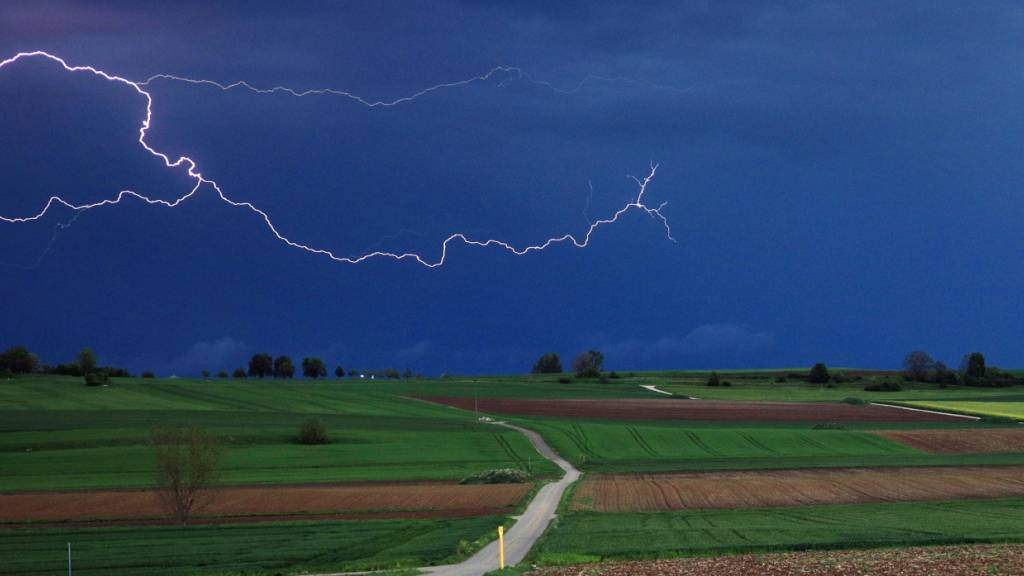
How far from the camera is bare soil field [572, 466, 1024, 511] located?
46.9m

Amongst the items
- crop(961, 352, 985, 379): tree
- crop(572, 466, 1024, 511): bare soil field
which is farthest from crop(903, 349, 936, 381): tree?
Result: crop(572, 466, 1024, 511): bare soil field

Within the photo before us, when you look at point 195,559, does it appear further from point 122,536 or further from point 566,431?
point 566,431

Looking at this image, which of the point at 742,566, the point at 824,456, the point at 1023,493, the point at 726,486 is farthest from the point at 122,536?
the point at 824,456

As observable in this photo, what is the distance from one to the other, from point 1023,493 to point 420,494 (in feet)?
97.6

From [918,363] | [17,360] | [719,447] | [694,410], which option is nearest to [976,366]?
[918,363]

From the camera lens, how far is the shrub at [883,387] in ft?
499

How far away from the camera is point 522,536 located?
3641 cm

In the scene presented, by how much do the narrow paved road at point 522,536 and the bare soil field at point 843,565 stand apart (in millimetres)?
3836

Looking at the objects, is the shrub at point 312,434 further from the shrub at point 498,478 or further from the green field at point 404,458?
the shrub at point 498,478

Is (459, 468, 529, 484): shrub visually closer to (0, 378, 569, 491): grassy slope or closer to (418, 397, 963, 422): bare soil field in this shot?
(0, 378, 569, 491): grassy slope

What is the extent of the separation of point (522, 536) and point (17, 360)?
124m

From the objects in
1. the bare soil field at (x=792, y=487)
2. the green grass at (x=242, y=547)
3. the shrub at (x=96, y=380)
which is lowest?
the bare soil field at (x=792, y=487)

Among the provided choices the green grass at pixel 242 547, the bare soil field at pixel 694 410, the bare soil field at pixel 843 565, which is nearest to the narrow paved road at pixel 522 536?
the green grass at pixel 242 547

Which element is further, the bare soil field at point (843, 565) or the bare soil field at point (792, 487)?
the bare soil field at point (792, 487)
